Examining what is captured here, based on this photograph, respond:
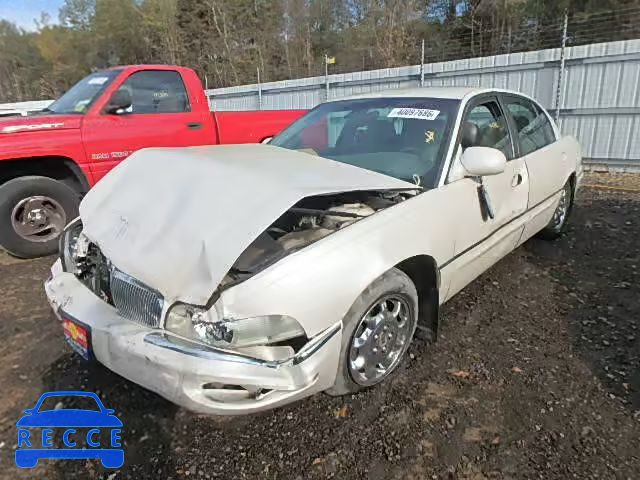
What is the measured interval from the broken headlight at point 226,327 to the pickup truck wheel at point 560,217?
357 cm

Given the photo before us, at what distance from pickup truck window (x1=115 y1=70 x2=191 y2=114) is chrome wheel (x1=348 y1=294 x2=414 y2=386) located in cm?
381

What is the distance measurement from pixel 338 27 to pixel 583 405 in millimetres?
24993

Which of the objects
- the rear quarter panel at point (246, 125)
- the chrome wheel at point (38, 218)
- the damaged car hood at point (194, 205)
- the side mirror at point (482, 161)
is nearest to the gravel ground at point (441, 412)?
the damaged car hood at point (194, 205)

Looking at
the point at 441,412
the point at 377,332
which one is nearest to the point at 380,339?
the point at 377,332

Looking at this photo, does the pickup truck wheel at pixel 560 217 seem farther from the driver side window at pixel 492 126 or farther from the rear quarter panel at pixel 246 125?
the rear quarter panel at pixel 246 125

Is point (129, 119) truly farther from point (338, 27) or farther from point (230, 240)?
point (338, 27)

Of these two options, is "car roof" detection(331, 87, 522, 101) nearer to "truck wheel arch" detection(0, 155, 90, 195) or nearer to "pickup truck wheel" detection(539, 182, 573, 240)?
"pickup truck wheel" detection(539, 182, 573, 240)

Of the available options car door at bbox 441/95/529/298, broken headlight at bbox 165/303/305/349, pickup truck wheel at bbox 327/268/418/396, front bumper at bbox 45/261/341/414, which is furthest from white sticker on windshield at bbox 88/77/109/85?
pickup truck wheel at bbox 327/268/418/396

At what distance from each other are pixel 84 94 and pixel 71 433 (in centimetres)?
402

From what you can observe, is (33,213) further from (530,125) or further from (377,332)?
(530,125)

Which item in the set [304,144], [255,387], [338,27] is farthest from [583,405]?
[338,27]

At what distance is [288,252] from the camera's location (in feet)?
6.63

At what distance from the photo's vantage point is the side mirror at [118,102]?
15.5ft

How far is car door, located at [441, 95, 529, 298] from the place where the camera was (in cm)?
281
